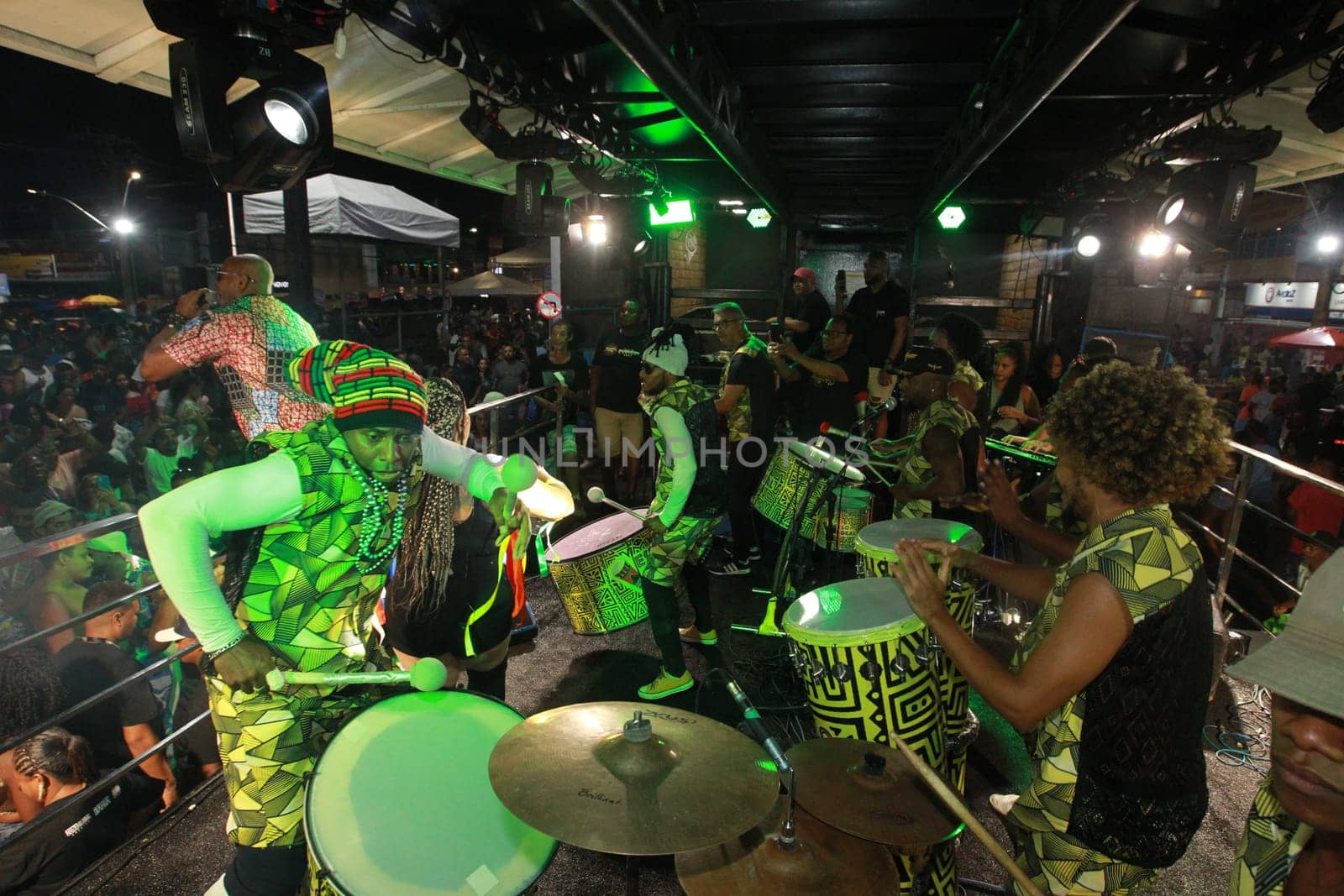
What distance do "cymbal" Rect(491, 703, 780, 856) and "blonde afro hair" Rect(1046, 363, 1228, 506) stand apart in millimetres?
1030

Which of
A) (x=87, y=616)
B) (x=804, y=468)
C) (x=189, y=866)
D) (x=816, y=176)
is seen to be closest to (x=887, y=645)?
(x=804, y=468)

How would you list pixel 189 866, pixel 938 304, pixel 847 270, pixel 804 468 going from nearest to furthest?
pixel 189 866, pixel 804 468, pixel 938 304, pixel 847 270

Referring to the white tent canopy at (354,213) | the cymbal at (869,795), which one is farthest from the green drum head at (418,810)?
the white tent canopy at (354,213)

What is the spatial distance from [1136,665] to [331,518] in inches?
73.3

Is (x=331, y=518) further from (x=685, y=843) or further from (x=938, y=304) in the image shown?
(x=938, y=304)

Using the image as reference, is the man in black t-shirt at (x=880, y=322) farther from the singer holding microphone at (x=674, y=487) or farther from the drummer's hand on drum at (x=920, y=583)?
the drummer's hand on drum at (x=920, y=583)

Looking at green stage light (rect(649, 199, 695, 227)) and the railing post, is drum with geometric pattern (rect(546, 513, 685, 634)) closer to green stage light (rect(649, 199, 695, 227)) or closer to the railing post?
the railing post

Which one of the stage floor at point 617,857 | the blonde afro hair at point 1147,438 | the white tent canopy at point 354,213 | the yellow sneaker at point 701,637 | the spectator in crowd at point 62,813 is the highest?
the white tent canopy at point 354,213

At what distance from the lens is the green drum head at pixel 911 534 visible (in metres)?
2.89

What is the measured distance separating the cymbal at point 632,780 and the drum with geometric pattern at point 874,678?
0.68 m

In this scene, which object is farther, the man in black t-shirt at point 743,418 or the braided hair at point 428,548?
the man in black t-shirt at point 743,418

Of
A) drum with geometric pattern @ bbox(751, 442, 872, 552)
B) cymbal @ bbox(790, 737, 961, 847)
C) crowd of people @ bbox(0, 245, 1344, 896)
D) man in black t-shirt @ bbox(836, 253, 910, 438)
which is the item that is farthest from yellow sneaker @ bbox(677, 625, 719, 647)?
man in black t-shirt @ bbox(836, 253, 910, 438)

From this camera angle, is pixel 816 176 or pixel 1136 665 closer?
pixel 1136 665

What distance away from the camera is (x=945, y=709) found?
8.28 ft
